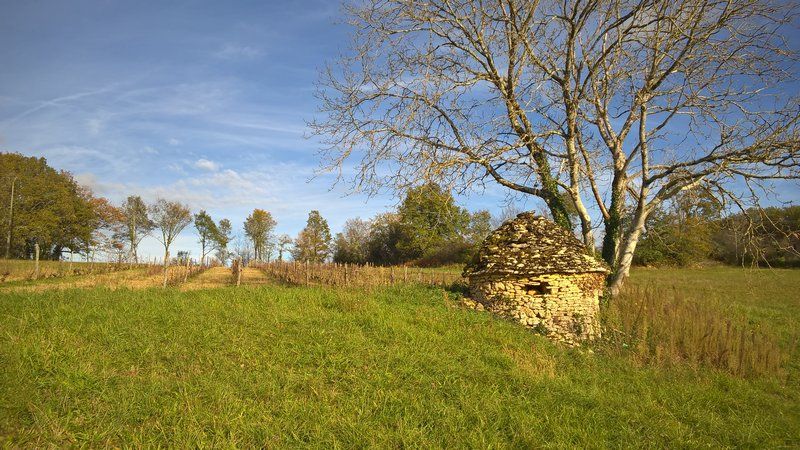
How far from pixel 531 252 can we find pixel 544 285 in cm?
80

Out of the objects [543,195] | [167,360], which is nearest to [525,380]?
[167,360]

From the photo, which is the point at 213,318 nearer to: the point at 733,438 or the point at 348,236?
the point at 733,438

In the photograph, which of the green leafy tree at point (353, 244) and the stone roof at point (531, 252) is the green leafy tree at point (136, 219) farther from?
the stone roof at point (531, 252)

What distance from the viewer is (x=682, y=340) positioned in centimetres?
900

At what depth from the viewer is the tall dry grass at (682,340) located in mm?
7961

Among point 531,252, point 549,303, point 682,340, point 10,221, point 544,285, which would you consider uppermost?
point 10,221

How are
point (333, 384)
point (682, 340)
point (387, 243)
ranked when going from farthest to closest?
point (387, 243)
point (682, 340)
point (333, 384)

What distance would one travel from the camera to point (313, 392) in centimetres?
521

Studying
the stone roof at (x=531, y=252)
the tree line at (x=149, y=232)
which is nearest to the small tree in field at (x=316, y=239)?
the tree line at (x=149, y=232)

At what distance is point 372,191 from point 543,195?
200 inches

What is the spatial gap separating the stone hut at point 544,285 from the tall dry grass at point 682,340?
24.3 inches

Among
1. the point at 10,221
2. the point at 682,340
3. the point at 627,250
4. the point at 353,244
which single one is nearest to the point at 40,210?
the point at 10,221

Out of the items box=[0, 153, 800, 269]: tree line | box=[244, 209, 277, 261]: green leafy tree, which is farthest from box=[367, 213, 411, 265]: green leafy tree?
box=[244, 209, 277, 261]: green leafy tree

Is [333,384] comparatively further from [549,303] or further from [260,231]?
[260,231]
